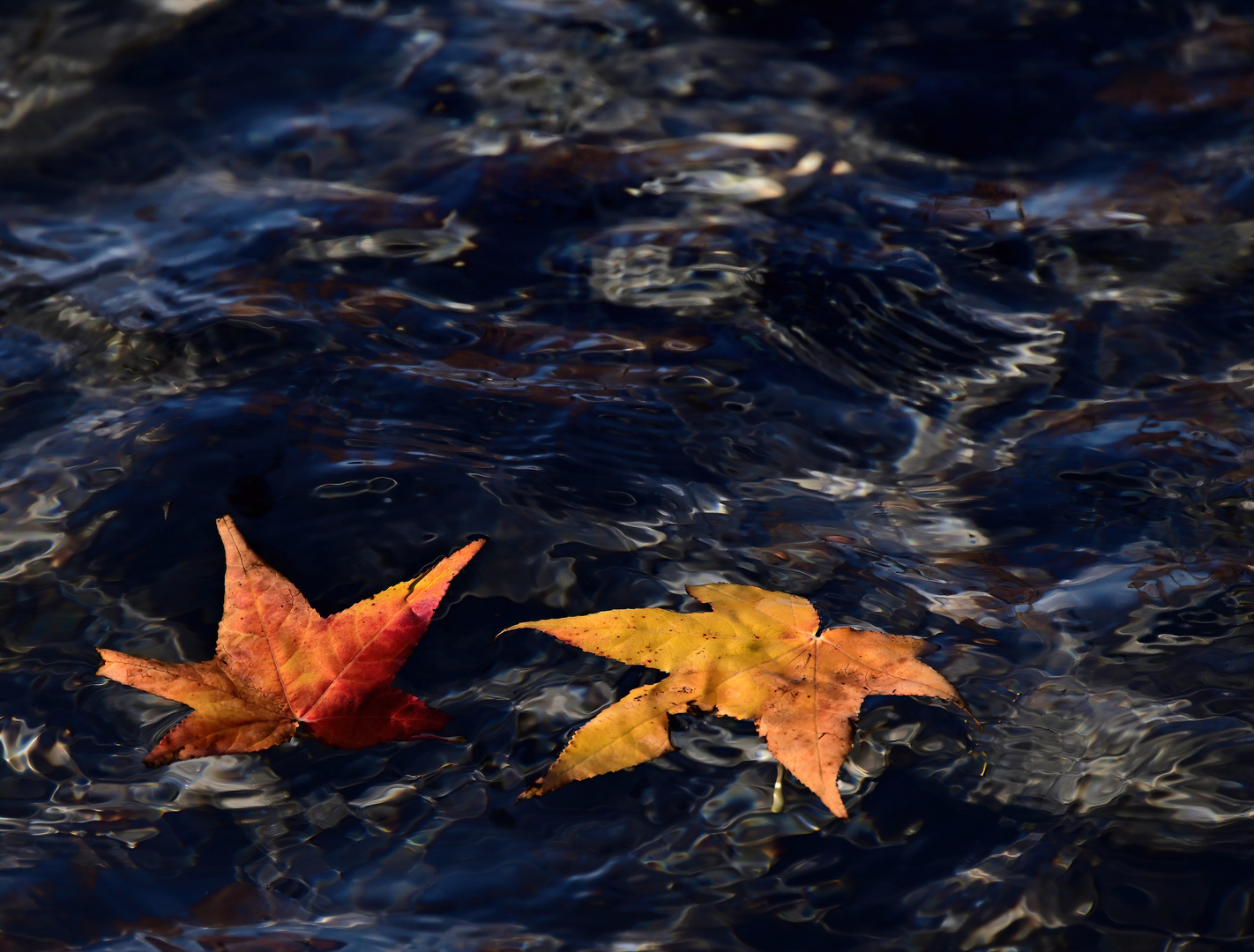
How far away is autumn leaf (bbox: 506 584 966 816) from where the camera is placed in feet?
5.25

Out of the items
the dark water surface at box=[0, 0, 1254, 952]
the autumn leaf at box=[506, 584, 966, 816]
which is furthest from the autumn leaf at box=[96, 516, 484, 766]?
the autumn leaf at box=[506, 584, 966, 816]

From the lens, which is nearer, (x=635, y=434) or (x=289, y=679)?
(x=289, y=679)

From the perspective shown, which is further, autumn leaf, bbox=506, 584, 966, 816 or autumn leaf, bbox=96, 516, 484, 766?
autumn leaf, bbox=96, 516, 484, 766

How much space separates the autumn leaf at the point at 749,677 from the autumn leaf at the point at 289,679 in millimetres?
241

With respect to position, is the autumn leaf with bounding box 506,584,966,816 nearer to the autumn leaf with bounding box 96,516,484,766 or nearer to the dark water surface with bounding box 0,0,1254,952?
the dark water surface with bounding box 0,0,1254,952

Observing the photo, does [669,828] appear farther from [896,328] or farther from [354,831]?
[896,328]

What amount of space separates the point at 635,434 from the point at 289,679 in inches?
37.2

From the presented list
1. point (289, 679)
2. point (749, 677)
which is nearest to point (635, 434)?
point (749, 677)

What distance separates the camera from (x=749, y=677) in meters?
1.70

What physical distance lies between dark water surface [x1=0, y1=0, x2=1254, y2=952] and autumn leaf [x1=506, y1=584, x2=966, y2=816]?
72mm

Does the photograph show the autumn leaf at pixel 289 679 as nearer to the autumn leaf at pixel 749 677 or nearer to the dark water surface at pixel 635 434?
the dark water surface at pixel 635 434

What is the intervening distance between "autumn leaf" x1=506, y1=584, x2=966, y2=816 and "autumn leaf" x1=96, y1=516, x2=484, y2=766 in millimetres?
241

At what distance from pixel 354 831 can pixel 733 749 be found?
0.60 m

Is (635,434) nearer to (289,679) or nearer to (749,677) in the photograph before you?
(749,677)
